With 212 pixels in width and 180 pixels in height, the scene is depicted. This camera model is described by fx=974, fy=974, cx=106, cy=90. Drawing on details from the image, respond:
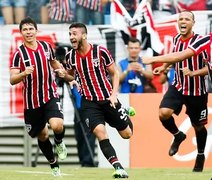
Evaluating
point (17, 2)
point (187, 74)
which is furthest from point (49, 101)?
point (17, 2)

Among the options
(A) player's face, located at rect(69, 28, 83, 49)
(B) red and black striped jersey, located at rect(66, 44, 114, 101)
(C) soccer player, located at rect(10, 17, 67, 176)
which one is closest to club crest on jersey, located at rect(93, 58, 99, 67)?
(B) red and black striped jersey, located at rect(66, 44, 114, 101)

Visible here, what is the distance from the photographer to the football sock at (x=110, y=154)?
13.0 metres

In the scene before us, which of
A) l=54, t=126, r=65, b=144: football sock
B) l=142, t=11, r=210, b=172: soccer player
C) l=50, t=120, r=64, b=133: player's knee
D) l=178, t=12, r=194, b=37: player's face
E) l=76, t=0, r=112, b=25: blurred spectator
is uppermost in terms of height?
l=76, t=0, r=112, b=25: blurred spectator

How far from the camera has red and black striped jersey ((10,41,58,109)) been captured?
14031mm

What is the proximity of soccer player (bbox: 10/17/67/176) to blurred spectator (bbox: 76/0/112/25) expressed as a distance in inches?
179

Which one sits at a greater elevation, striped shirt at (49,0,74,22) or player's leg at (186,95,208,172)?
striped shirt at (49,0,74,22)

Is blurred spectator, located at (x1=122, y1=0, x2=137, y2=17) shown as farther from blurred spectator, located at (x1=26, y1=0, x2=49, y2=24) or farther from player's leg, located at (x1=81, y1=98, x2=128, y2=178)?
player's leg, located at (x1=81, y1=98, x2=128, y2=178)

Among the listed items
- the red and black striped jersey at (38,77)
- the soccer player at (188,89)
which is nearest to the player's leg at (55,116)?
the red and black striped jersey at (38,77)

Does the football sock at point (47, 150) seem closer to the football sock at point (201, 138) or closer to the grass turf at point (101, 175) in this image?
the grass turf at point (101, 175)

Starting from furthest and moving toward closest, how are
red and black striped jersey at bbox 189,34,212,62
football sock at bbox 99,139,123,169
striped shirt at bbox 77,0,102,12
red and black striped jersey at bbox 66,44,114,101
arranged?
1. striped shirt at bbox 77,0,102,12
2. red and black striped jersey at bbox 66,44,114,101
3. red and black striped jersey at bbox 189,34,212,62
4. football sock at bbox 99,139,123,169

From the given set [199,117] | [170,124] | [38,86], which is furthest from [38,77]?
[199,117]

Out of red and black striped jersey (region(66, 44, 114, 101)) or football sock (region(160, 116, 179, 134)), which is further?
football sock (region(160, 116, 179, 134))

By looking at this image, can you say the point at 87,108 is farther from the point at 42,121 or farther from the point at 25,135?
the point at 25,135

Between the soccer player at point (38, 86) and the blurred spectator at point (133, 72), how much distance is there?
365 centimetres
